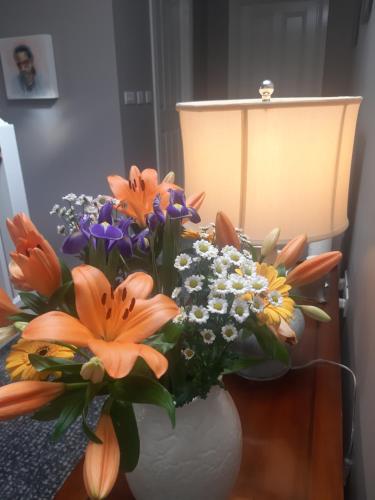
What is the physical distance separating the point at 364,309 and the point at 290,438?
263 millimetres

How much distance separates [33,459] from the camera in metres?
1.27

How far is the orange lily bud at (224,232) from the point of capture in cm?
49

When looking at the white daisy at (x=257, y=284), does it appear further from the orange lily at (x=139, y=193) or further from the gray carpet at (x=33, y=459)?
the gray carpet at (x=33, y=459)

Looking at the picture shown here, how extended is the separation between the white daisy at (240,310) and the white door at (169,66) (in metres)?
2.69

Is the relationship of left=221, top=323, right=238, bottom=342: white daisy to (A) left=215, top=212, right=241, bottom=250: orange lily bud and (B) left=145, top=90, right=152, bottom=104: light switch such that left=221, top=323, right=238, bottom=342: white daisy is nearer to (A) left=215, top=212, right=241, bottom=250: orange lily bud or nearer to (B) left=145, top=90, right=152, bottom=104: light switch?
(A) left=215, top=212, right=241, bottom=250: orange lily bud

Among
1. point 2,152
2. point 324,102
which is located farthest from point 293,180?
point 2,152

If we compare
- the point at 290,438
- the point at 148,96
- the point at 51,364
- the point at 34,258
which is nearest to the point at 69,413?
the point at 51,364

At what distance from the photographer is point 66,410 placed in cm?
38

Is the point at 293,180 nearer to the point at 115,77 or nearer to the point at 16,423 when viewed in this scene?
the point at 16,423

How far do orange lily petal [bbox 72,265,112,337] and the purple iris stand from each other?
0.11m

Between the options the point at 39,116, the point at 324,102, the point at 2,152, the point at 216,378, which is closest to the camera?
the point at 216,378

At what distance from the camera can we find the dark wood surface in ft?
1.87

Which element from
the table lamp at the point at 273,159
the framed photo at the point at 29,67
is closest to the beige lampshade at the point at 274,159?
the table lamp at the point at 273,159

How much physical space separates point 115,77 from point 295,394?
2.24m
